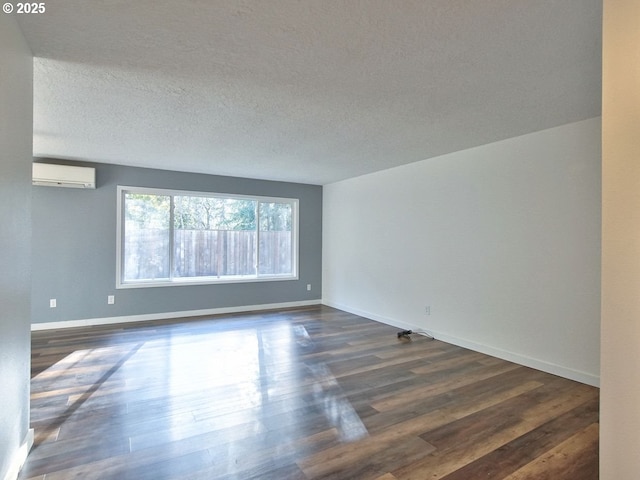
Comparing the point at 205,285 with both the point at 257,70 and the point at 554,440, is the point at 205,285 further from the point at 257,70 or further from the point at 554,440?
the point at 554,440

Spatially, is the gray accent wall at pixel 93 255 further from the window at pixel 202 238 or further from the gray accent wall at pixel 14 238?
the gray accent wall at pixel 14 238

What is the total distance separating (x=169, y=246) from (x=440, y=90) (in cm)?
473

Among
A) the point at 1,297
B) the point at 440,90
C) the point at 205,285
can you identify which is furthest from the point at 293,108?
the point at 205,285

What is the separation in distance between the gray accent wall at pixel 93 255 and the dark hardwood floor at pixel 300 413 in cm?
94

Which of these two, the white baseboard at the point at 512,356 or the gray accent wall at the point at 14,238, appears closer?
the gray accent wall at the point at 14,238

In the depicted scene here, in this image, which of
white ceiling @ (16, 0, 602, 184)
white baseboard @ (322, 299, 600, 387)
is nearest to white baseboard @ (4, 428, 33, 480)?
white ceiling @ (16, 0, 602, 184)

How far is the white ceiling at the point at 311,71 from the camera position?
1.64m

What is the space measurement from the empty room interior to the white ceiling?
2 centimetres

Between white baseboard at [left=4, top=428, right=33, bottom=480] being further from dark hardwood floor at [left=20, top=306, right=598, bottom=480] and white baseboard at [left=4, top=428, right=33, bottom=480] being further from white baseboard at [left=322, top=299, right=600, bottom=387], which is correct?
white baseboard at [left=322, top=299, right=600, bottom=387]

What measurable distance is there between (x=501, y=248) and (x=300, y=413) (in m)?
2.74

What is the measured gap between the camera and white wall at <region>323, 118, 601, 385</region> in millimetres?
3027

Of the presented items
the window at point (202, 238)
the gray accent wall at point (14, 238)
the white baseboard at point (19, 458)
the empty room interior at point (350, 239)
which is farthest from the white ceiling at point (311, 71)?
the white baseboard at point (19, 458)

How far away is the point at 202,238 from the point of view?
5.79 m

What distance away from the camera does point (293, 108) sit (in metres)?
2.82
